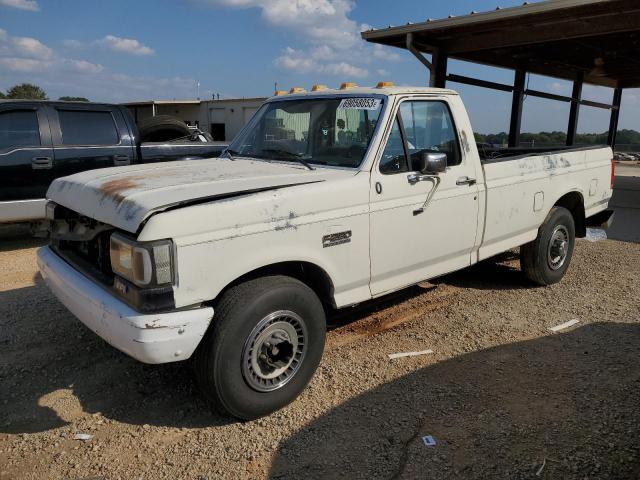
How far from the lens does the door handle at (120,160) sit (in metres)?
7.17

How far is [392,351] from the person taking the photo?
158 inches

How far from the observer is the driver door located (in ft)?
11.9

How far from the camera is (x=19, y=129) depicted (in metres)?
6.64

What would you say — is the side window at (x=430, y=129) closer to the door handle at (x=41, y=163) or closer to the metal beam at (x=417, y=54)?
the door handle at (x=41, y=163)

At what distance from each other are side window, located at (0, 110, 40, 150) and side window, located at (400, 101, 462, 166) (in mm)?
5160

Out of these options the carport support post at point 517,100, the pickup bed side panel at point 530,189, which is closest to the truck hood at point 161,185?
the pickup bed side panel at point 530,189

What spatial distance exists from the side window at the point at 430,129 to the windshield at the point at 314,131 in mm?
312

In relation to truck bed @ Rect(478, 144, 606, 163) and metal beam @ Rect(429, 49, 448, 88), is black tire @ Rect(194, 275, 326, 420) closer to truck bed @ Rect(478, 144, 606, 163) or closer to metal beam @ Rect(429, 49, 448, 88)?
truck bed @ Rect(478, 144, 606, 163)

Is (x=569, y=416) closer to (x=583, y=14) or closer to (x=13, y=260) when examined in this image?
(x=13, y=260)

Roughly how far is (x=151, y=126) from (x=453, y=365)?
7.16 m

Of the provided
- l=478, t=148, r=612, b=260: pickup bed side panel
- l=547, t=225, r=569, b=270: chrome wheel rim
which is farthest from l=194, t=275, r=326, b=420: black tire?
l=547, t=225, r=569, b=270: chrome wheel rim

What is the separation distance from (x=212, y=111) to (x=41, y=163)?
13.3 meters

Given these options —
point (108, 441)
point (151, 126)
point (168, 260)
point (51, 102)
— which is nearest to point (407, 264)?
point (168, 260)

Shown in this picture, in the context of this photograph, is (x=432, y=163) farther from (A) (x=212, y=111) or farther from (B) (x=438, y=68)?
(A) (x=212, y=111)
